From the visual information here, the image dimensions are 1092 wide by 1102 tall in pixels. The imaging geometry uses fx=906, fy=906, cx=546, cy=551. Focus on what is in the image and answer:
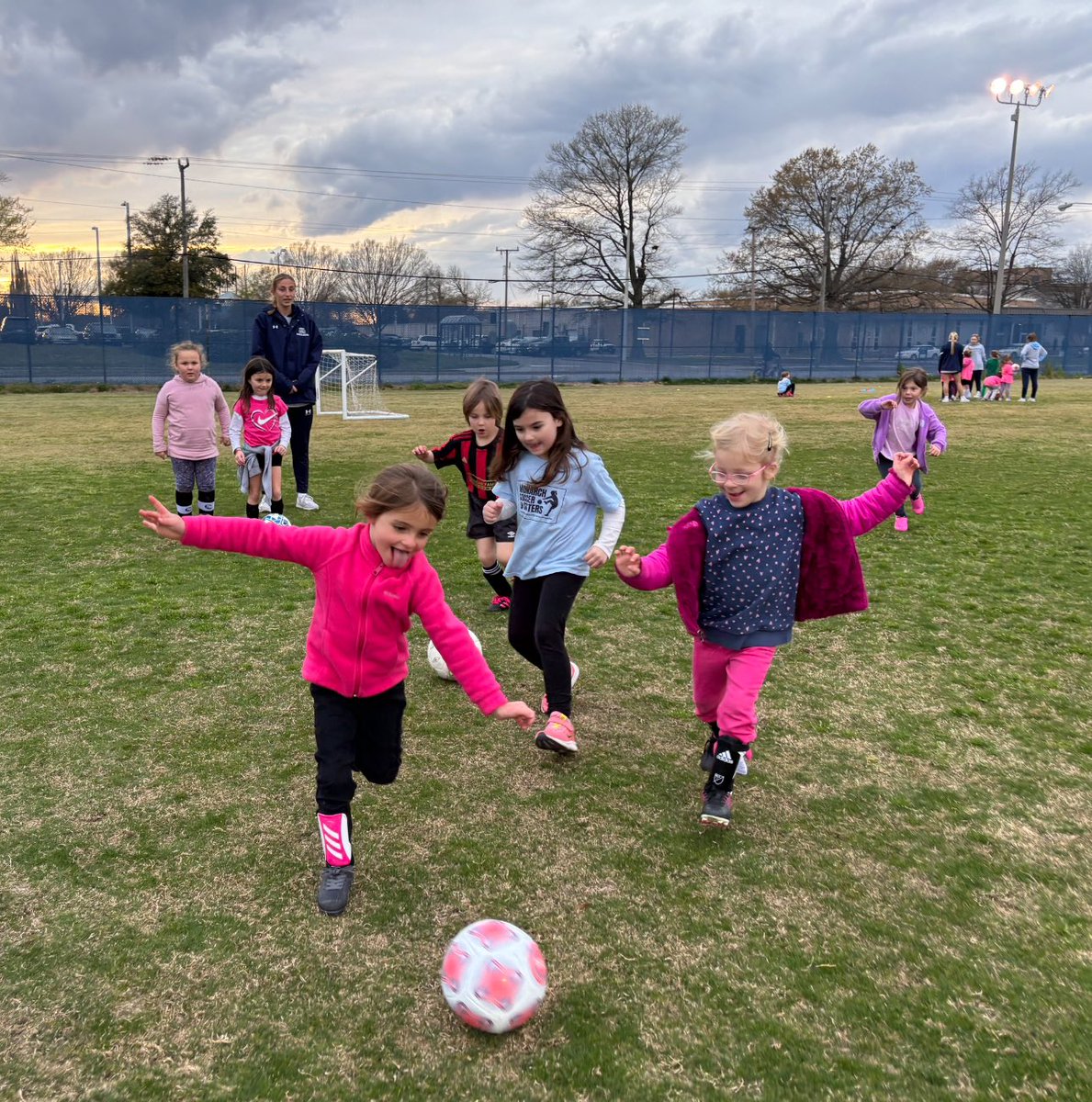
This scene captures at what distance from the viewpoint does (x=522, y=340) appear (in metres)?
33.0

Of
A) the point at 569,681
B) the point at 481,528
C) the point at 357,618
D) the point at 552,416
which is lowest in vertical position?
the point at 569,681

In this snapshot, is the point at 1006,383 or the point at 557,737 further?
the point at 1006,383

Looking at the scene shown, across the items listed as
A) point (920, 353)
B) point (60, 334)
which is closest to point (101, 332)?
point (60, 334)

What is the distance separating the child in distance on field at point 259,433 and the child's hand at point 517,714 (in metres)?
5.75

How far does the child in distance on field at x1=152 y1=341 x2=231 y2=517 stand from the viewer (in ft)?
25.2

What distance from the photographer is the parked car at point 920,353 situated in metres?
37.8

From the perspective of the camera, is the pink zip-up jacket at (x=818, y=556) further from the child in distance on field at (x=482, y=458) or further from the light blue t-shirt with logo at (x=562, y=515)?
the child in distance on field at (x=482, y=458)

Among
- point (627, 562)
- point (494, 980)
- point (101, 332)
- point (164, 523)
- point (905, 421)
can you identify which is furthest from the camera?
point (101, 332)

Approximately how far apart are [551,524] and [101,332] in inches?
1072

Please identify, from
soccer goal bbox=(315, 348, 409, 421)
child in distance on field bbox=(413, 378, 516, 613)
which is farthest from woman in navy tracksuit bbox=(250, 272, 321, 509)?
soccer goal bbox=(315, 348, 409, 421)

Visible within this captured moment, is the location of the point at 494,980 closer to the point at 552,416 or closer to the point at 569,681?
the point at 569,681

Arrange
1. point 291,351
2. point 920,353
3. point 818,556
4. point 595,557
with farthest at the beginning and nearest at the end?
point 920,353, point 291,351, point 595,557, point 818,556

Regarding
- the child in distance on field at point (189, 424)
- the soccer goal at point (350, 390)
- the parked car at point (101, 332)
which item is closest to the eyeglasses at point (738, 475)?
the child in distance on field at point (189, 424)

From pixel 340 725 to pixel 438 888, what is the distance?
2.03 ft
